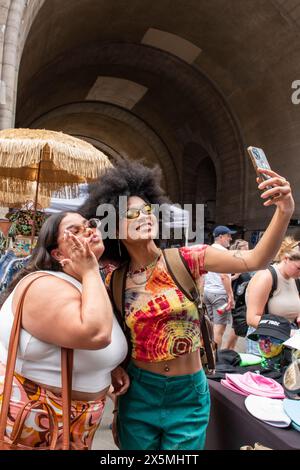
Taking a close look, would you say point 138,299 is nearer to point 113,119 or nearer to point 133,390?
point 133,390

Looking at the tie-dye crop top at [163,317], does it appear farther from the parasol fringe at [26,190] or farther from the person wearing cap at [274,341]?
the parasol fringe at [26,190]

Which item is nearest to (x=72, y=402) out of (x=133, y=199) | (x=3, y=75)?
(x=133, y=199)

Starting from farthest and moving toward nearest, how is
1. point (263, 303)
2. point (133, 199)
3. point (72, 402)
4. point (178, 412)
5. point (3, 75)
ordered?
1. point (3, 75)
2. point (263, 303)
3. point (133, 199)
4. point (178, 412)
5. point (72, 402)

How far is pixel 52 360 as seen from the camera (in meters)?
1.53

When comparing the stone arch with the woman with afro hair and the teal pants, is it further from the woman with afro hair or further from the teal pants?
the teal pants

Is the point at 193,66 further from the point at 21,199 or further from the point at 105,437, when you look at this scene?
the point at 105,437

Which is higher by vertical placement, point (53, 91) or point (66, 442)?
point (53, 91)

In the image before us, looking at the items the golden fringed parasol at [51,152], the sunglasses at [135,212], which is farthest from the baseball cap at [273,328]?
the golden fringed parasol at [51,152]

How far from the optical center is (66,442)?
1.46 meters

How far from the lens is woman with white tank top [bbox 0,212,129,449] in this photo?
1.44m

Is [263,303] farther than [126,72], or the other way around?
[126,72]

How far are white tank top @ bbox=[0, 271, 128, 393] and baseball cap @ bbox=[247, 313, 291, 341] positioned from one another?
1.28 meters

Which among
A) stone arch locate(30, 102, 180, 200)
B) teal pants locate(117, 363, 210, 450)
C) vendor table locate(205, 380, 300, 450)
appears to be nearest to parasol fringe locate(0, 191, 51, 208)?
vendor table locate(205, 380, 300, 450)
